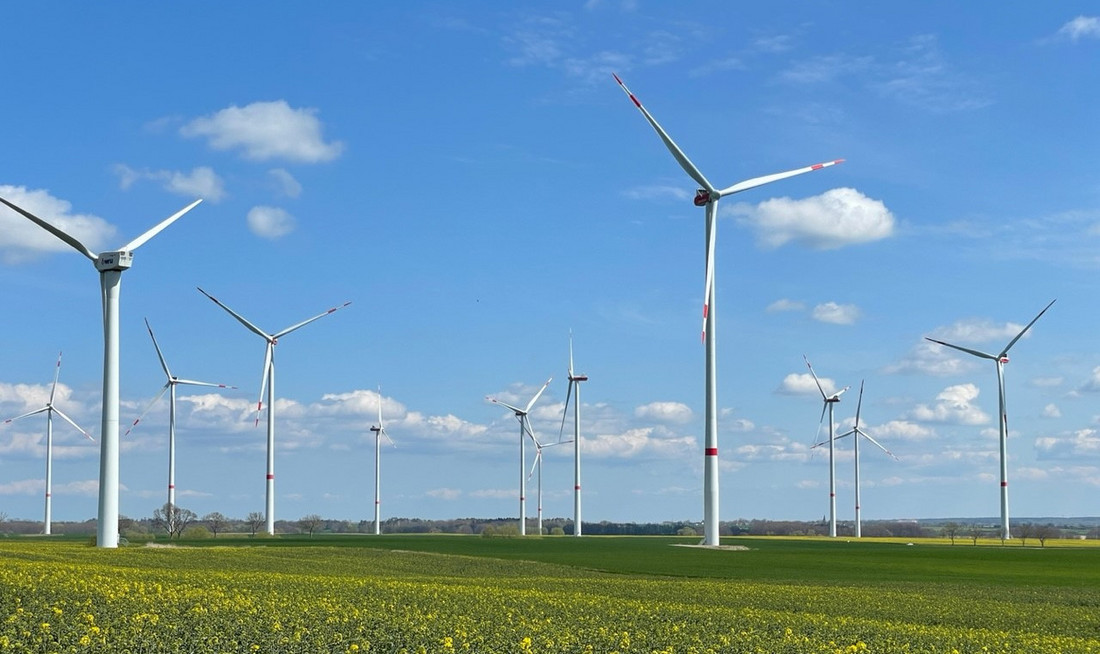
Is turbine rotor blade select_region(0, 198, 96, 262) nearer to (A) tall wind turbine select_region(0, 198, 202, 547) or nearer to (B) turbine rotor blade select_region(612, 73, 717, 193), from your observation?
(A) tall wind turbine select_region(0, 198, 202, 547)

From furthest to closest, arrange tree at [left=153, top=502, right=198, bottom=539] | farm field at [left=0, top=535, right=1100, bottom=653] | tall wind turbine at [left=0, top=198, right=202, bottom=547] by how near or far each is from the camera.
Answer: tree at [left=153, top=502, right=198, bottom=539]
tall wind turbine at [left=0, top=198, right=202, bottom=547]
farm field at [left=0, top=535, right=1100, bottom=653]

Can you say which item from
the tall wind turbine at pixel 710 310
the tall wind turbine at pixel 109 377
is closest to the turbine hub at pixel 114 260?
Answer: the tall wind turbine at pixel 109 377

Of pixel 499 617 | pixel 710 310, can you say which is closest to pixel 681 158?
pixel 710 310

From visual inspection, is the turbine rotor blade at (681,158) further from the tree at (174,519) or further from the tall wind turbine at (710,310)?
the tree at (174,519)

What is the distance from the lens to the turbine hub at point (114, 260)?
250ft

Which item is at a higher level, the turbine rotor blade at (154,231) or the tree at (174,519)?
the turbine rotor blade at (154,231)

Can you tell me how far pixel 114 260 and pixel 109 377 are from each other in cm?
803

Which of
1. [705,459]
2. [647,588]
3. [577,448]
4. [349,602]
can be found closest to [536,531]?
[577,448]

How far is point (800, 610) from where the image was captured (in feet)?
112

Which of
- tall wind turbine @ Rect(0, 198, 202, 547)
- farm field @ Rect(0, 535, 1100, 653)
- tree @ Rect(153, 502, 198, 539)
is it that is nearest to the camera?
farm field @ Rect(0, 535, 1100, 653)

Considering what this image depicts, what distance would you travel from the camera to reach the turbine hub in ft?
250

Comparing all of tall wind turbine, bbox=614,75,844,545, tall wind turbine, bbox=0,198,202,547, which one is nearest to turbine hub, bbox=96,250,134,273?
tall wind turbine, bbox=0,198,202,547

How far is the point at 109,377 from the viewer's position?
247ft

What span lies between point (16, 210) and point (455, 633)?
230 ft
